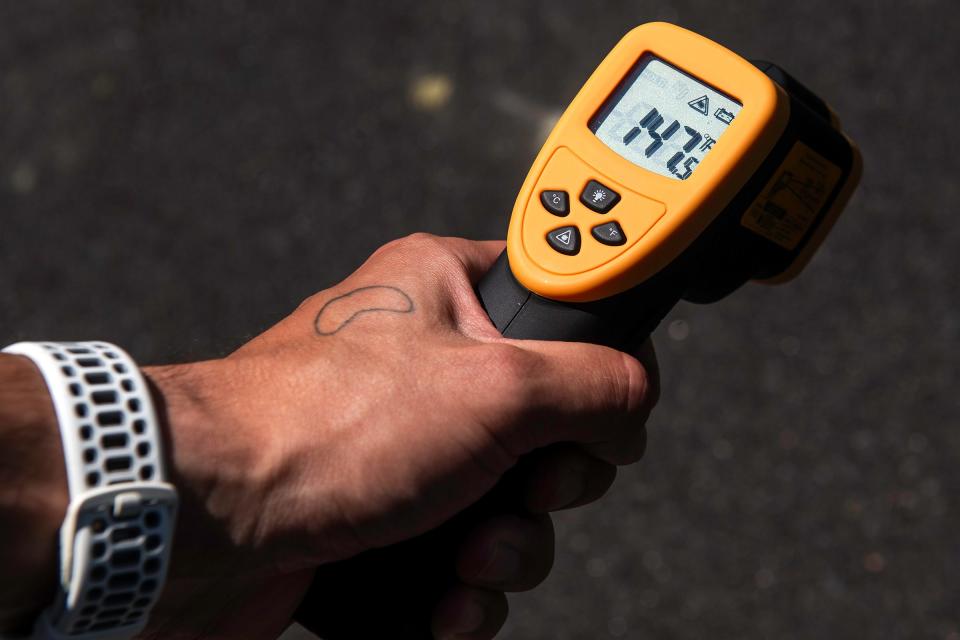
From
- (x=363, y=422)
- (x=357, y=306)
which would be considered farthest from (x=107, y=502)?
(x=357, y=306)

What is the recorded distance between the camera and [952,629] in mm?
1867

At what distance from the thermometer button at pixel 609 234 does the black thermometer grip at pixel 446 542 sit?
54 millimetres

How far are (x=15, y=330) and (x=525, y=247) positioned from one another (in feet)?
4.79

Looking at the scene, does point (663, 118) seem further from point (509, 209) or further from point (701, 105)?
point (509, 209)

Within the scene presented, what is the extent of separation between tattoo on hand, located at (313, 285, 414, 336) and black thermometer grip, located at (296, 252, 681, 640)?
96mm

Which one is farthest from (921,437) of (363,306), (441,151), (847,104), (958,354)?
(363,306)

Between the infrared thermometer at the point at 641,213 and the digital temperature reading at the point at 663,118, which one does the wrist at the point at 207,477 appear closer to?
the infrared thermometer at the point at 641,213

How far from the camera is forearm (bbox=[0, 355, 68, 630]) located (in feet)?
2.96

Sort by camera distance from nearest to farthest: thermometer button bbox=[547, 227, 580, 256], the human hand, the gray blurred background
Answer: the human hand
thermometer button bbox=[547, 227, 580, 256]
the gray blurred background

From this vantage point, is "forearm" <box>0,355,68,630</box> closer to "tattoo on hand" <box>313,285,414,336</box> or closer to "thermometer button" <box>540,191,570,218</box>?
"tattoo on hand" <box>313,285,414,336</box>

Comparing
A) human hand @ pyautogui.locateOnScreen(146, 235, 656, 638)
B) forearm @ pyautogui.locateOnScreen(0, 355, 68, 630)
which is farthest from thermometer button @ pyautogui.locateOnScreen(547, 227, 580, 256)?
forearm @ pyautogui.locateOnScreen(0, 355, 68, 630)

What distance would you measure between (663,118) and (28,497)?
732mm

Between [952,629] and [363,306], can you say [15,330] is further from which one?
[952,629]

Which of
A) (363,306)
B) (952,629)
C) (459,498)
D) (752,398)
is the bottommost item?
(952,629)
